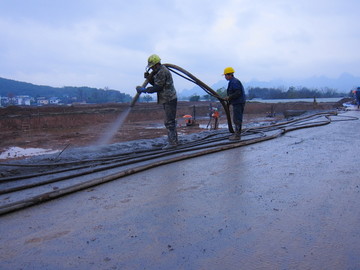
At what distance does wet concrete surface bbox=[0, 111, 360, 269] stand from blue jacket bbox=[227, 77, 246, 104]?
3.20 metres

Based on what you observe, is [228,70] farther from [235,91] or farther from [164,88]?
[164,88]

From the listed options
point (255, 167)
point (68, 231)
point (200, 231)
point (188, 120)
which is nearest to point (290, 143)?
point (255, 167)

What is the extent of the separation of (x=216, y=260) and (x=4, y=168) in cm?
405

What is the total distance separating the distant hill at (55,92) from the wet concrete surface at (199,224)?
239ft

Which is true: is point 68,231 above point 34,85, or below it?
below

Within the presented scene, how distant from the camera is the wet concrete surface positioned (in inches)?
78.5

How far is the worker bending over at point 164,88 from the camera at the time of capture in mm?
5965

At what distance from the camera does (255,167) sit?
4398 mm

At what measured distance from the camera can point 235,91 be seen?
704 centimetres

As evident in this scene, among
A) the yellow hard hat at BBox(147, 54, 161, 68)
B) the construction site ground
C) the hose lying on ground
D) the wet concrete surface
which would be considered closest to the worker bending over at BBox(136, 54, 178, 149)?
the yellow hard hat at BBox(147, 54, 161, 68)

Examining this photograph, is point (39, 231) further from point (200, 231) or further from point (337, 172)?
point (337, 172)

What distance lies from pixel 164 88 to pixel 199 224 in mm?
4106

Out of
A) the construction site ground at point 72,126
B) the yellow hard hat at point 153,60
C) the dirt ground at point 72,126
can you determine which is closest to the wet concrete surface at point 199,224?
the yellow hard hat at point 153,60

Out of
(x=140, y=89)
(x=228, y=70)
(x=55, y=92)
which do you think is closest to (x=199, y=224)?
(x=140, y=89)
